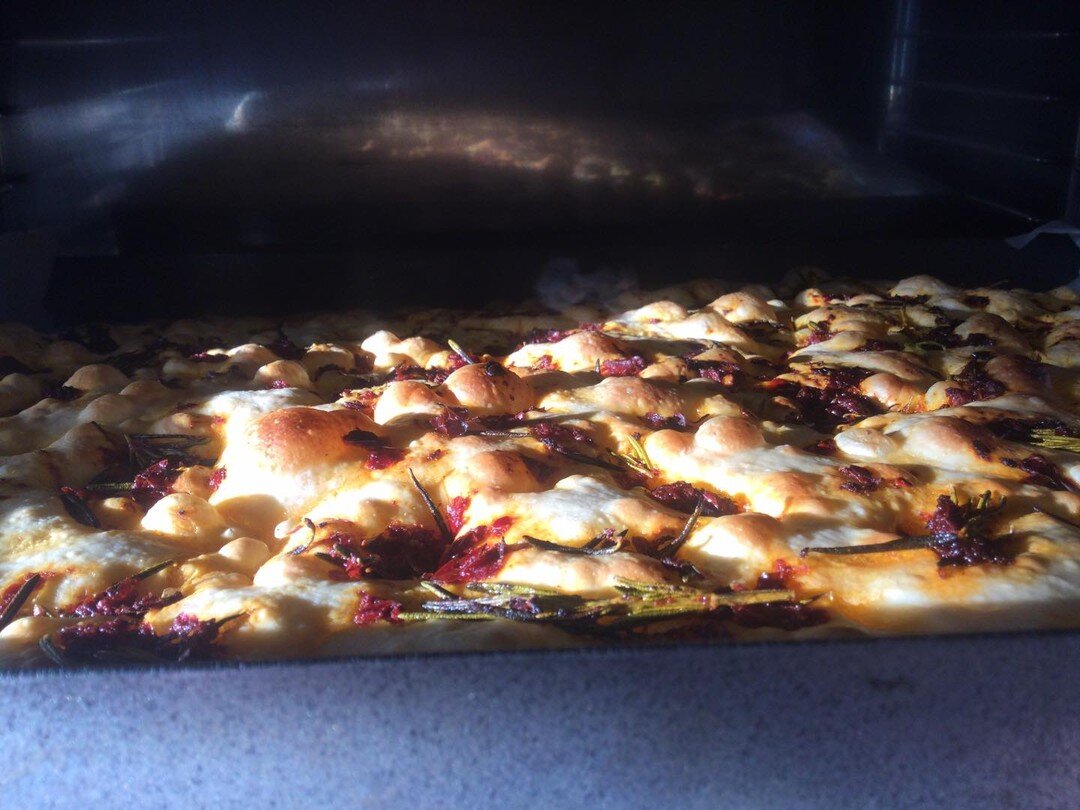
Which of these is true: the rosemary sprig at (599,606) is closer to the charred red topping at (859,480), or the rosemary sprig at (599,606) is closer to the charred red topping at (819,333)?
the charred red topping at (859,480)

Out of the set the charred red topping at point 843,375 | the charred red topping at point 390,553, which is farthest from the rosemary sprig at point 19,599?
the charred red topping at point 843,375

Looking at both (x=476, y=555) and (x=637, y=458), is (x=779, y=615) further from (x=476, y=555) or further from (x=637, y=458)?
(x=637, y=458)

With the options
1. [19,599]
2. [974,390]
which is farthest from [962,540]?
[19,599]

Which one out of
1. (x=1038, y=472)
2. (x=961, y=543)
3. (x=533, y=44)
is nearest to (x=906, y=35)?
(x=533, y=44)

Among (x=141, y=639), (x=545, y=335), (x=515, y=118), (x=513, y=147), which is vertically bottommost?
(x=545, y=335)

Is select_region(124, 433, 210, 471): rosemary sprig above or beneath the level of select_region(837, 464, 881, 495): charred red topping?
beneath

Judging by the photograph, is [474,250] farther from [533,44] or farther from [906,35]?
[906,35]

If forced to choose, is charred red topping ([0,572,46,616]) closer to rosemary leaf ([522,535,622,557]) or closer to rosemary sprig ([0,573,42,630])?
rosemary sprig ([0,573,42,630])

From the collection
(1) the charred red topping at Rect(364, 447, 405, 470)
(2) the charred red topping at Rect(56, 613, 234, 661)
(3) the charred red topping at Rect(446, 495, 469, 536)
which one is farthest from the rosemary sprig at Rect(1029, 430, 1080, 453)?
(2) the charred red topping at Rect(56, 613, 234, 661)
